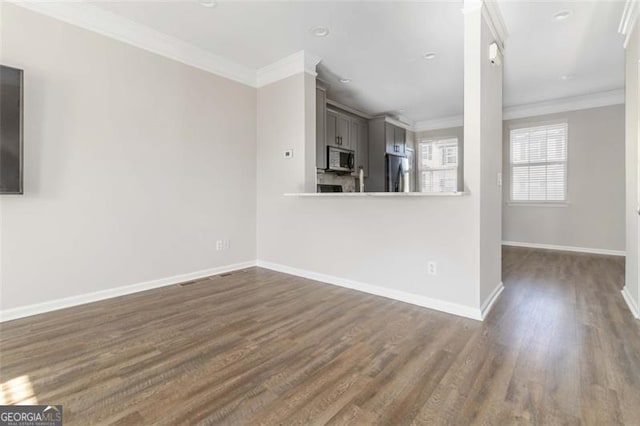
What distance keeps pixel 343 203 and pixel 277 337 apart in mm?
1658

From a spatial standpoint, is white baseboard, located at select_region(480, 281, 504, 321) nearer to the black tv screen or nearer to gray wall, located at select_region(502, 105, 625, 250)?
gray wall, located at select_region(502, 105, 625, 250)

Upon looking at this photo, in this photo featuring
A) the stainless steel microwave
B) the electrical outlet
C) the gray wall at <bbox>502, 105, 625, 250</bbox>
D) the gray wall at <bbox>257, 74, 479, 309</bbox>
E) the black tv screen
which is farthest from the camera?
the stainless steel microwave

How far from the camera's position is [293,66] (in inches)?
150

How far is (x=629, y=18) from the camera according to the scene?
8.84 ft

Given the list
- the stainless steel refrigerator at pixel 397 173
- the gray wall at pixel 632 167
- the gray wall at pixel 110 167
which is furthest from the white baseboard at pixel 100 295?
the gray wall at pixel 632 167

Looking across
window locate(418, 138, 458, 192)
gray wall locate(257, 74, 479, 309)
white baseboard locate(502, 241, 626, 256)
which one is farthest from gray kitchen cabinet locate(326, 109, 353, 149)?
white baseboard locate(502, 241, 626, 256)

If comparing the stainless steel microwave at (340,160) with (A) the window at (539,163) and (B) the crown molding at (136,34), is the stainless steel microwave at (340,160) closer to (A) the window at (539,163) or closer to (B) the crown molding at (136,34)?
(B) the crown molding at (136,34)

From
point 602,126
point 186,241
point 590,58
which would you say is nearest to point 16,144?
point 186,241

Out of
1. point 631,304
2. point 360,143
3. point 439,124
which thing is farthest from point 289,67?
point 439,124

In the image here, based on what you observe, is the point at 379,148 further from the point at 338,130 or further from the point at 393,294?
the point at 393,294

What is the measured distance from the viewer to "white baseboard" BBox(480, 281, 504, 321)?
8.24 ft

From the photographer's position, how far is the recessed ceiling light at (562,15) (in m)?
2.77

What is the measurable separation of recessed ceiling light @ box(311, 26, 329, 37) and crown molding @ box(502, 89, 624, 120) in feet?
14.7

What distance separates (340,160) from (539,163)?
373 centimetres
